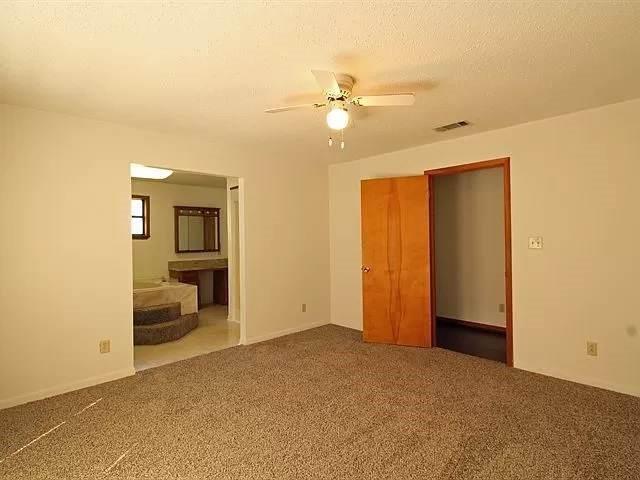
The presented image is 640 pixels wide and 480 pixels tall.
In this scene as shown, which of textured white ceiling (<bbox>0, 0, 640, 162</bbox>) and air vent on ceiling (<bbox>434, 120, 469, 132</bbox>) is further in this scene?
air vent on ceiling (<bbox>434, 120, 469, 132</bbox>)

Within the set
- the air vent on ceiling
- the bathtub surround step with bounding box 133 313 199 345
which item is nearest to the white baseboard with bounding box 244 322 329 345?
the bathtub surround step with bounding box 133 313 199 345

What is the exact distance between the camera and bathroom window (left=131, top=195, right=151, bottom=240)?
19.5ft

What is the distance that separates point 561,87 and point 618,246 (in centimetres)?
135

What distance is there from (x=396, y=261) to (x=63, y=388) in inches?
132

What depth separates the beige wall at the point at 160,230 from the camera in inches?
236

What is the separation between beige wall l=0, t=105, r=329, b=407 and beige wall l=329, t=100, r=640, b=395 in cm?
305

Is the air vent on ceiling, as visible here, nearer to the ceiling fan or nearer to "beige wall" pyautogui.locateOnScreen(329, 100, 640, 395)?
"beige wall" pyautogui.locateOnScreen(329, 100, 640, 395)

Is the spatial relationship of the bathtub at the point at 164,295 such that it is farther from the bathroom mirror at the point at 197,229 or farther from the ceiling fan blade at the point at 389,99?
the ceiling fan blade at the point at 389,99

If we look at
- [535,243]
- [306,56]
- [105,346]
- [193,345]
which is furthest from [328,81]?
[193,345]

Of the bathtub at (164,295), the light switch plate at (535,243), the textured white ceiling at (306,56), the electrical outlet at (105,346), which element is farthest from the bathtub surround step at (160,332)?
the light switch plate at (535,243)

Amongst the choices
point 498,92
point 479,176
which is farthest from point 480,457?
point 479,176

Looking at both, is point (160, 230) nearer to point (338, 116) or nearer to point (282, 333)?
point (282, 333)

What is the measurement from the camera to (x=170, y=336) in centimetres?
435

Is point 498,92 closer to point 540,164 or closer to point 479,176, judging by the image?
point 540,164
